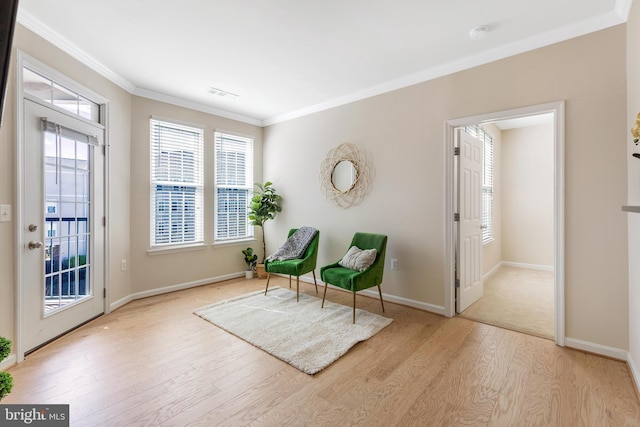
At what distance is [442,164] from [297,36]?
1.90 meters

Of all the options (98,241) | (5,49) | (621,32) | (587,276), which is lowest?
(587,276)

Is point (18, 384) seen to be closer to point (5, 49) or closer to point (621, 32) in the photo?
point (5, 49)

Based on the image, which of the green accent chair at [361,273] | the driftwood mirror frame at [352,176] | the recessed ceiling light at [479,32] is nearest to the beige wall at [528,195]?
the driftwood mirror frame at [352,176]

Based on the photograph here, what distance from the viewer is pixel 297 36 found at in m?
2.56

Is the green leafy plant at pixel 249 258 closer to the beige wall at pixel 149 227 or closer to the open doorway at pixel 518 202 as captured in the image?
the beige wall at pixel 149 227

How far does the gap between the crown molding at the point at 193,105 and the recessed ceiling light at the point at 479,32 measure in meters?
3.42

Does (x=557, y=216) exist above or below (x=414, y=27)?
below

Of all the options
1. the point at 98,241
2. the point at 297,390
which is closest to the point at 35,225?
the point at 98,241

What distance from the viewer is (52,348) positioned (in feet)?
8.01

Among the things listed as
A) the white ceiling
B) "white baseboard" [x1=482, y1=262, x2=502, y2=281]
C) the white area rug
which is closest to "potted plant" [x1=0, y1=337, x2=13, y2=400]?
the white area rug

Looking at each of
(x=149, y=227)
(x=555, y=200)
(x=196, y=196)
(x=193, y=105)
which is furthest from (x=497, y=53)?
(x=149, y=227)

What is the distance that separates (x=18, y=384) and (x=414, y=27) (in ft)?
12.7

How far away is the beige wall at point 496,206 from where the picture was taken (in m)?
5.06

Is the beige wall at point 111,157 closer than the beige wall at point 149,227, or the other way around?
the beige wall at point 111,157
